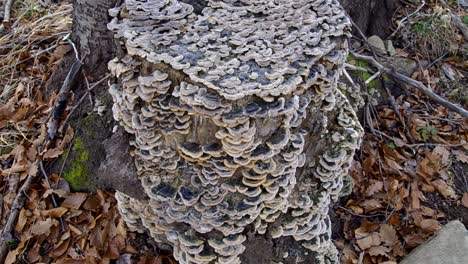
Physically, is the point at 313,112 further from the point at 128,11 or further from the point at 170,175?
the point at 128,11

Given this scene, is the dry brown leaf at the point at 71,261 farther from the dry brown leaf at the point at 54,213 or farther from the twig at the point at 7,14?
the twig at the point at 7,14

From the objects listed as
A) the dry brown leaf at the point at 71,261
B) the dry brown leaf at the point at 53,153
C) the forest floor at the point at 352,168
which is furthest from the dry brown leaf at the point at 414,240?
A: the dry brown leaf at the point at 53,153

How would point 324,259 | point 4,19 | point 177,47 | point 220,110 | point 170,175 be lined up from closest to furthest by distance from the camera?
point 220,110
point 177,47
point 170,175
point 324,259
point 4,19

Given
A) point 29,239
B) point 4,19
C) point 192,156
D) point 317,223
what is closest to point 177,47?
point 192,156

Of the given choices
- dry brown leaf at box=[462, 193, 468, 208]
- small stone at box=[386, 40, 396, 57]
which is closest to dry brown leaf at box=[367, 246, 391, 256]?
dry brown leaf at box=[462, 193, 468, 208]

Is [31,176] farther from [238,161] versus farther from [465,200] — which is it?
[465,200]

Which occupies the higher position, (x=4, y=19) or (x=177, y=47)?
(x=177, y=47)
